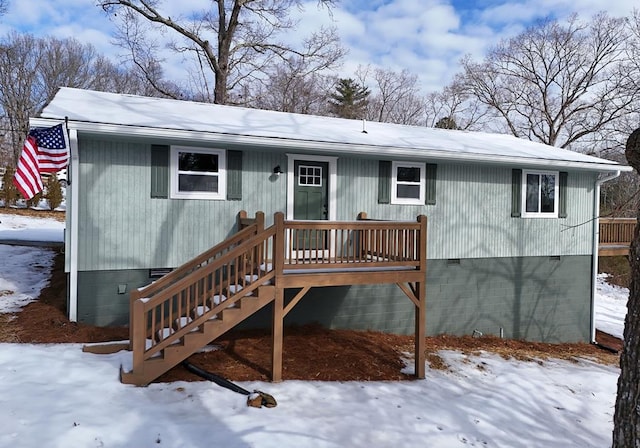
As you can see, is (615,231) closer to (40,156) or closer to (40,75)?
(40,156)

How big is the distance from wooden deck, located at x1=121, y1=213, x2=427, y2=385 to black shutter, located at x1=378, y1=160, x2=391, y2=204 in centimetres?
197

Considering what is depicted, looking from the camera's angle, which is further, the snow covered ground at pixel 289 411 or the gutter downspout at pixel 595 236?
the gutter downspout at pixel 595 236

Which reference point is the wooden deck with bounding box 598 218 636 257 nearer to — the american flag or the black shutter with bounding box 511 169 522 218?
the black shutter with bounding box 511 169 522 218

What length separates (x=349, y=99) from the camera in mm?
30156

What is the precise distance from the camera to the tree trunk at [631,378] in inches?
103

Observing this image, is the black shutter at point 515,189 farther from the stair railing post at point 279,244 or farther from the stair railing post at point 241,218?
the stair railing post at point 279,244

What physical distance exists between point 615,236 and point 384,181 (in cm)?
996

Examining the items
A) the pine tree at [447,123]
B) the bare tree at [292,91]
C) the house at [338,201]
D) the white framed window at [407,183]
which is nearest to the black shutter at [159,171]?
the house at [338,201]

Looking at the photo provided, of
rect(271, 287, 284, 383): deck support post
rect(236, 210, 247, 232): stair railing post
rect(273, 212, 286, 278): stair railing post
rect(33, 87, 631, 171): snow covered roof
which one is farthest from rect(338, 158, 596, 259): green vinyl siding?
rect(271, 287, 284, 383): deck support post

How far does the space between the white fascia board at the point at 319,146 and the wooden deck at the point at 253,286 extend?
6.20ft

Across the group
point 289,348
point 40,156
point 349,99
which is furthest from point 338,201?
point 349,99

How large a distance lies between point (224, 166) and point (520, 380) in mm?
6090

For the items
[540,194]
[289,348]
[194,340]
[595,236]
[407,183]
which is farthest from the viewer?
[595,236]

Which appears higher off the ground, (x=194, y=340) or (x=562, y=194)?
(x=562, y=194)
